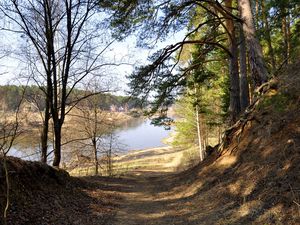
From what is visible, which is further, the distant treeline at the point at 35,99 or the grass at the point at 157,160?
the grass at the point at 157,160

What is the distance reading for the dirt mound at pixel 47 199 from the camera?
5781mm

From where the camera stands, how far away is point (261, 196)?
588 cm

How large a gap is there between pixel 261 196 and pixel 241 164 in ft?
7.86

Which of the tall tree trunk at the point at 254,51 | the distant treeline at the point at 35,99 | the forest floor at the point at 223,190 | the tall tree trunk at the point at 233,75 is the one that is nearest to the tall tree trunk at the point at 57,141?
the forest floor at the point at 223,190

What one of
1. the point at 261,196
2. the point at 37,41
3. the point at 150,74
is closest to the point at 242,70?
the point at 150,74

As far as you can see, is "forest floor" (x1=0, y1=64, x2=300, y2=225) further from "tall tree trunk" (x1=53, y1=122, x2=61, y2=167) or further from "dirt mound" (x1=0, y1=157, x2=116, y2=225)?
"tall tree trunk" (x1=53, y1=122, x2=61, y2=167)

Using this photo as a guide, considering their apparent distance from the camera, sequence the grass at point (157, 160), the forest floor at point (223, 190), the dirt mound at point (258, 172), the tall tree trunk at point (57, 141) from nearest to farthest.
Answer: the dirt mound at point (258, 172) → the forest floor at point (223, 190) → the tall tree trunk at point (57, 141) → the grass at point (157, 160)

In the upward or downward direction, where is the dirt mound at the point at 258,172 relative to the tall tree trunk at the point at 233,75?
downward

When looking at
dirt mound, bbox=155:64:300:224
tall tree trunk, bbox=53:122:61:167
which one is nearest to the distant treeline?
tall tree trunk, bbox=53:122:61:167

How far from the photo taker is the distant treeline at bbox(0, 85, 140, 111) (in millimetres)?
7703

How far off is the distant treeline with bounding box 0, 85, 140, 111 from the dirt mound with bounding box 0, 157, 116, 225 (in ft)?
5.32

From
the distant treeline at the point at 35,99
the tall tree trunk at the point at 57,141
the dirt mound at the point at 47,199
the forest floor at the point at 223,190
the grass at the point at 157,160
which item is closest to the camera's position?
the forest floor at the point at 223,190

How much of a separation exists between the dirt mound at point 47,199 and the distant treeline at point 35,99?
1621 mm

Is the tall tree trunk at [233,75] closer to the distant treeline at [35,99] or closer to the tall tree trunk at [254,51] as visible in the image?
the tall tree trunk at [254,51]
